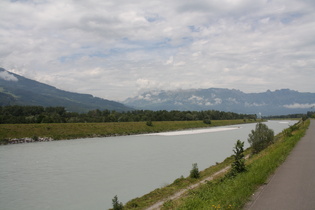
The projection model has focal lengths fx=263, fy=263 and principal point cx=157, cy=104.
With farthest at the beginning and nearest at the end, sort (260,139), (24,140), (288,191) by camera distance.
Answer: (24,140), (260,139), (288,191)

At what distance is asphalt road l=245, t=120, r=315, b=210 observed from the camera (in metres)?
11.4

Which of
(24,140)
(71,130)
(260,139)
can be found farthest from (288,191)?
(71,130)

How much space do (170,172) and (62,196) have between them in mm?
13215

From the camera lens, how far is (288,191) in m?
13.4

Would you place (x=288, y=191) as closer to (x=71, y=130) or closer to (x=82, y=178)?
(x=82, y=178)

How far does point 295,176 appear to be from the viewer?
16.7 meters

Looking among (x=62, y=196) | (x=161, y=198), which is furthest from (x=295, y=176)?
(x=62, y=196)

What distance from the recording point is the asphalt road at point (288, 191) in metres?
11.4

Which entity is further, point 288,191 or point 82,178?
point 82,178

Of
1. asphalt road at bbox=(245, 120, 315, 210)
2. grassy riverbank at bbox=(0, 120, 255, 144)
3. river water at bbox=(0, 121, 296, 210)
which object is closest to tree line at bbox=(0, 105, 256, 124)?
grassy riverbank at bbox=(0, 120, 255, 144)

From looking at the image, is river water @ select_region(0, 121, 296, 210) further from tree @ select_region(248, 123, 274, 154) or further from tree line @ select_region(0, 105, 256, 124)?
tree line @ select_region(0, 105, 256, 124)

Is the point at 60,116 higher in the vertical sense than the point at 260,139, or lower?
higher

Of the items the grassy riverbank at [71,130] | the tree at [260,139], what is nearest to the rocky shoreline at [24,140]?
the grassy riverbank at [71,130]

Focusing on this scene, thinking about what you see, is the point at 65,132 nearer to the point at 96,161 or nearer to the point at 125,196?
the point at 96,161
